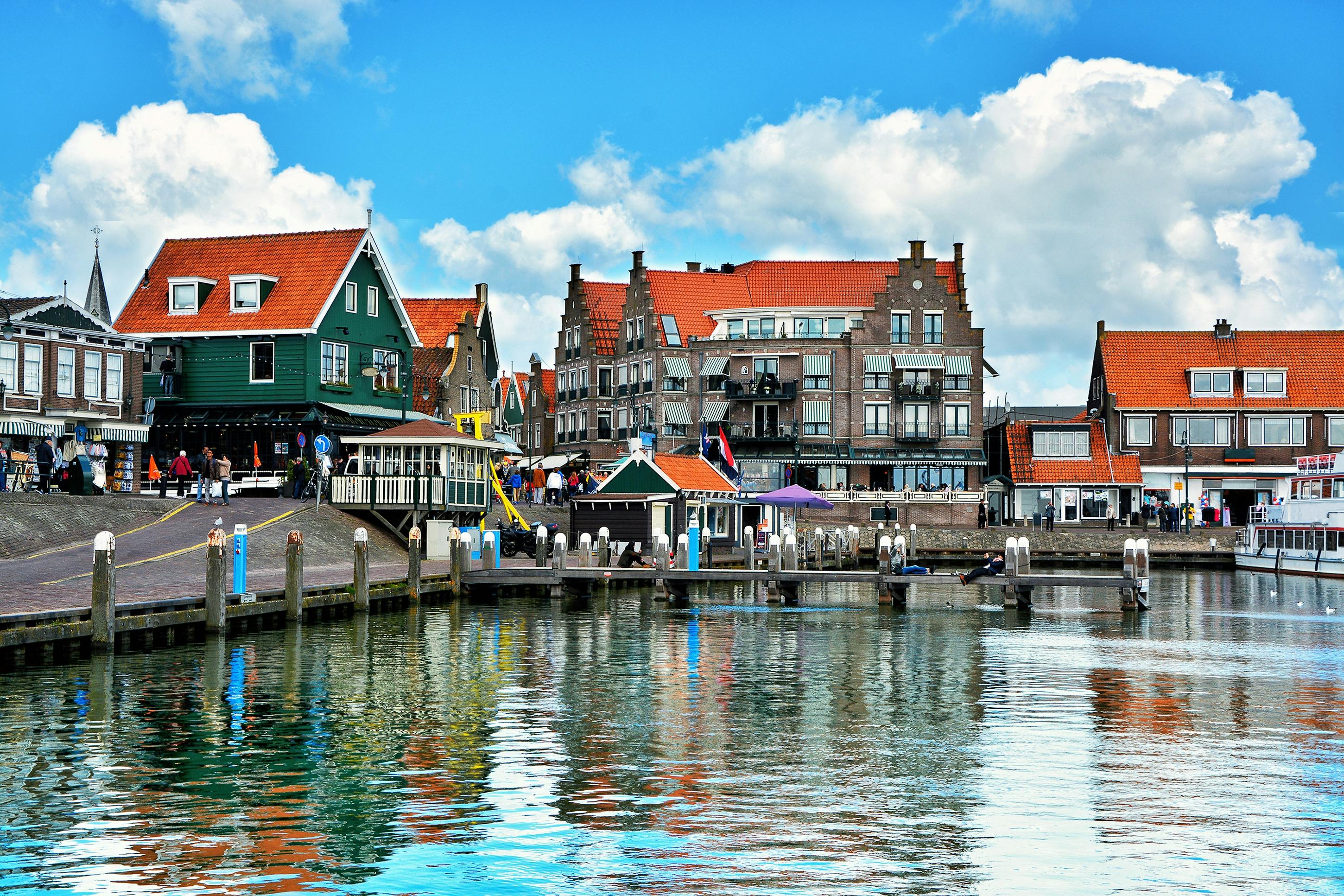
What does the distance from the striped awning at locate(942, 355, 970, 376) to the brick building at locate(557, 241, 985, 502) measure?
10cm

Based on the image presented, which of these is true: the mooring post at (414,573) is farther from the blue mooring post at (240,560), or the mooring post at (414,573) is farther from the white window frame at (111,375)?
the white window frame at (111,375)

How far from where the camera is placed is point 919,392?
9588cm

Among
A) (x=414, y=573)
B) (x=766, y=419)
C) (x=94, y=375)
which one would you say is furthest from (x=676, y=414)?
(x=414, y=573)

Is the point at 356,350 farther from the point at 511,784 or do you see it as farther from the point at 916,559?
the point at 511,784

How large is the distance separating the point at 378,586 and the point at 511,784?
22613 mm

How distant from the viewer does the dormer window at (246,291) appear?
6688 cm

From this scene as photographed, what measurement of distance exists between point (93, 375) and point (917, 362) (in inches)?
2121

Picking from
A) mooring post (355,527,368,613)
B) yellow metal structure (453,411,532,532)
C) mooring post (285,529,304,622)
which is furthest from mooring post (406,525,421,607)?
yellow metal structure (453,411,532,532)

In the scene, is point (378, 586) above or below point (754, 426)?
below

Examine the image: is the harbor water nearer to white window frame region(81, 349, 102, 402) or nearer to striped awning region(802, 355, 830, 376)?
white window frame region(81, 349, 102, 402)

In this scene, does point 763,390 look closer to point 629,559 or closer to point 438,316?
point 438,316

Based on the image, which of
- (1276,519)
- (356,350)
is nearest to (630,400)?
(356,350)

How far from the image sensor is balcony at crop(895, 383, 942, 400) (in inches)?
3772

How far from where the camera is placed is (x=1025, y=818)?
16734mm
